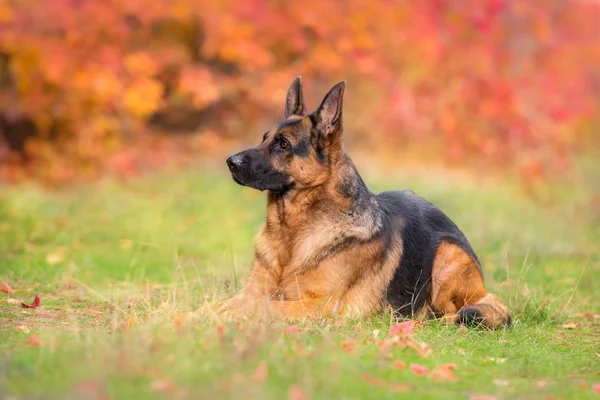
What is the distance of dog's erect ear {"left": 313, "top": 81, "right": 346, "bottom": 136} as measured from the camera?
651 cm

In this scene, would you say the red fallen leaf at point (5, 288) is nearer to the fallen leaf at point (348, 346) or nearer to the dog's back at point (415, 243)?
the dog's back at point (415, 243)

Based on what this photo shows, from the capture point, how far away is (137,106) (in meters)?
15.4

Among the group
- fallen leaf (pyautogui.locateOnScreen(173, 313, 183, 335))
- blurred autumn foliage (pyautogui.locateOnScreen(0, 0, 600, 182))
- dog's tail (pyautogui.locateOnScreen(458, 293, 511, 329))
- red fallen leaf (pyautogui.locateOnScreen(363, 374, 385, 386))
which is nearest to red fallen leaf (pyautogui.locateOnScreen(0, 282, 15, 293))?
fallen leaf (pyautogui.locateOnScreen(173, 313, 183, 335))

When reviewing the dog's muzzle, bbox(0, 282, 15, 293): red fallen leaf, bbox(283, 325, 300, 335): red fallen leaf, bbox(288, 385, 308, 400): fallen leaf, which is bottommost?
bbox(0, 282, 15, 293): red fallen leaf

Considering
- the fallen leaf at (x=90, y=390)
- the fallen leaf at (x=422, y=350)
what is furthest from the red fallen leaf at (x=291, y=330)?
the fallen leaf at (x=90, y=390)

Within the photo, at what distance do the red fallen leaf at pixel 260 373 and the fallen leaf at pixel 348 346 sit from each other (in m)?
0.89

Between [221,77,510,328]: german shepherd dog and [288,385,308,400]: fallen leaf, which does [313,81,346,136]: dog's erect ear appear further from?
[288,385,308,400]: fallen leaf

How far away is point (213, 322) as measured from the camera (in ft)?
18.1

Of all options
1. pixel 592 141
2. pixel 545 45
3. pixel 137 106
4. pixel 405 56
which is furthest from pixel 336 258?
pixel 592 141

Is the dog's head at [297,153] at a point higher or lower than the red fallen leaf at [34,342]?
higher

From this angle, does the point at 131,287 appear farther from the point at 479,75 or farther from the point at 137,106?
the point at 479,75

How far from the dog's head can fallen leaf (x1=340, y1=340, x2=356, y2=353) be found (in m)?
1.67

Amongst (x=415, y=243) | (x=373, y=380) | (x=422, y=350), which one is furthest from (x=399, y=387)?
(x=415, y=243)

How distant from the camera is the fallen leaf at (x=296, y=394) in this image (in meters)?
4.10
